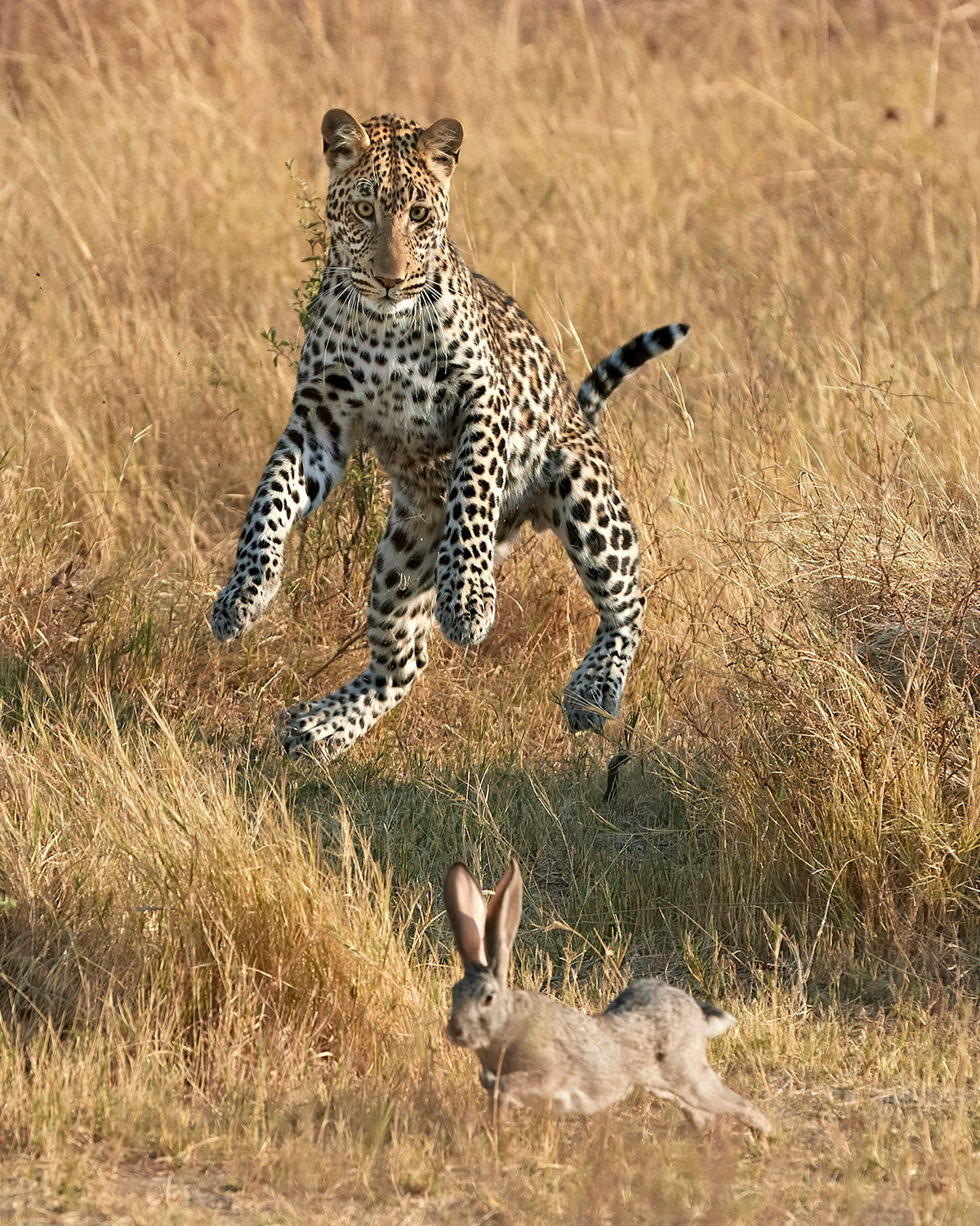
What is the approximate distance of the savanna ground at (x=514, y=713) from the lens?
3410 millimetres

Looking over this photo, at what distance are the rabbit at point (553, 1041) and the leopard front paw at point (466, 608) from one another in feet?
5.87

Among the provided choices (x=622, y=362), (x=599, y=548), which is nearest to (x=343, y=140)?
(x=622, y=362)

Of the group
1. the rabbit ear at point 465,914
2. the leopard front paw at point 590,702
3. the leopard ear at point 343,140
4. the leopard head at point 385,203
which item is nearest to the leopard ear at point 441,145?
the leopard head at point 385,203

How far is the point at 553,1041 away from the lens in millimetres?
3238

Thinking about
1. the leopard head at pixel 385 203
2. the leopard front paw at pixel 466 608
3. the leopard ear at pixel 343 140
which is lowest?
the leopard front paw at pixel 466 608

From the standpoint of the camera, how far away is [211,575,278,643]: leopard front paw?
502 cm

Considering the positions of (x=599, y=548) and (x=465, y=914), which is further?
(x=599, y=548)

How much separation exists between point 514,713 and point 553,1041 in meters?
2.61

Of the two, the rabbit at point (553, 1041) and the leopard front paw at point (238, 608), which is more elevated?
the leopard front paw at point (238, 608)

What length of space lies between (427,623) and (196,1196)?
2918 mm

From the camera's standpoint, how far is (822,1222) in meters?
3.13

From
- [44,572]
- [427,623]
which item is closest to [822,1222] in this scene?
[427,623]

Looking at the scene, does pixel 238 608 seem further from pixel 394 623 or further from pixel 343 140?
pixel 343 140

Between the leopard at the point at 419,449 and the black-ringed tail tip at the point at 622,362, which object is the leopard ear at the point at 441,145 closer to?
the leopard at the point at 419,449
